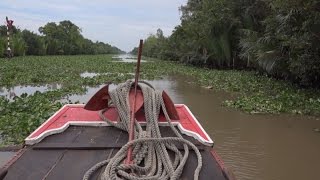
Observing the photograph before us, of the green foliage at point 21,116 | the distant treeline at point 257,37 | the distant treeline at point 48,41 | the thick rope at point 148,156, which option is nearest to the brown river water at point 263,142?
the green foliage at point 21,116

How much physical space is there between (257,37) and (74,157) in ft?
45.2

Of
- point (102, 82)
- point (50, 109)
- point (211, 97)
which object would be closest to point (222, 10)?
point (102, 82)

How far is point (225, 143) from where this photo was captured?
605cm

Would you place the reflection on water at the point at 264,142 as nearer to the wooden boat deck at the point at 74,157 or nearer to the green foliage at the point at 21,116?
the wooden boat deck at the point at 74,157

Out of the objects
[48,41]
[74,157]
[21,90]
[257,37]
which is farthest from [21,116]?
[48,41]

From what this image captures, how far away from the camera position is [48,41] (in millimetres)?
49531

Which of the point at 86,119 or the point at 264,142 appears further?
the point at 264,142

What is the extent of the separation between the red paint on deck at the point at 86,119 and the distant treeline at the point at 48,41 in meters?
26.4

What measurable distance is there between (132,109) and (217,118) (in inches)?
184

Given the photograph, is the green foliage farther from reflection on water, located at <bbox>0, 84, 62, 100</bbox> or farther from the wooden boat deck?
reflection on water, located at <bbox>0, 84, 62, 100</bbox>

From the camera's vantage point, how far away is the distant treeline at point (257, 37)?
1074 cm

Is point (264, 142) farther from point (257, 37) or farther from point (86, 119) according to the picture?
point (257, 37)

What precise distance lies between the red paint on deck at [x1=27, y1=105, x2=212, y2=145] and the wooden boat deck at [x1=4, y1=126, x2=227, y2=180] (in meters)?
0.18

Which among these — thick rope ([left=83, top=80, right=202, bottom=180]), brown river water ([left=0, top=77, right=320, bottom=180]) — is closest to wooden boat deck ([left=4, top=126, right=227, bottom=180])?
thick rope ([left=83, top=80, right=202, bottom=180])
